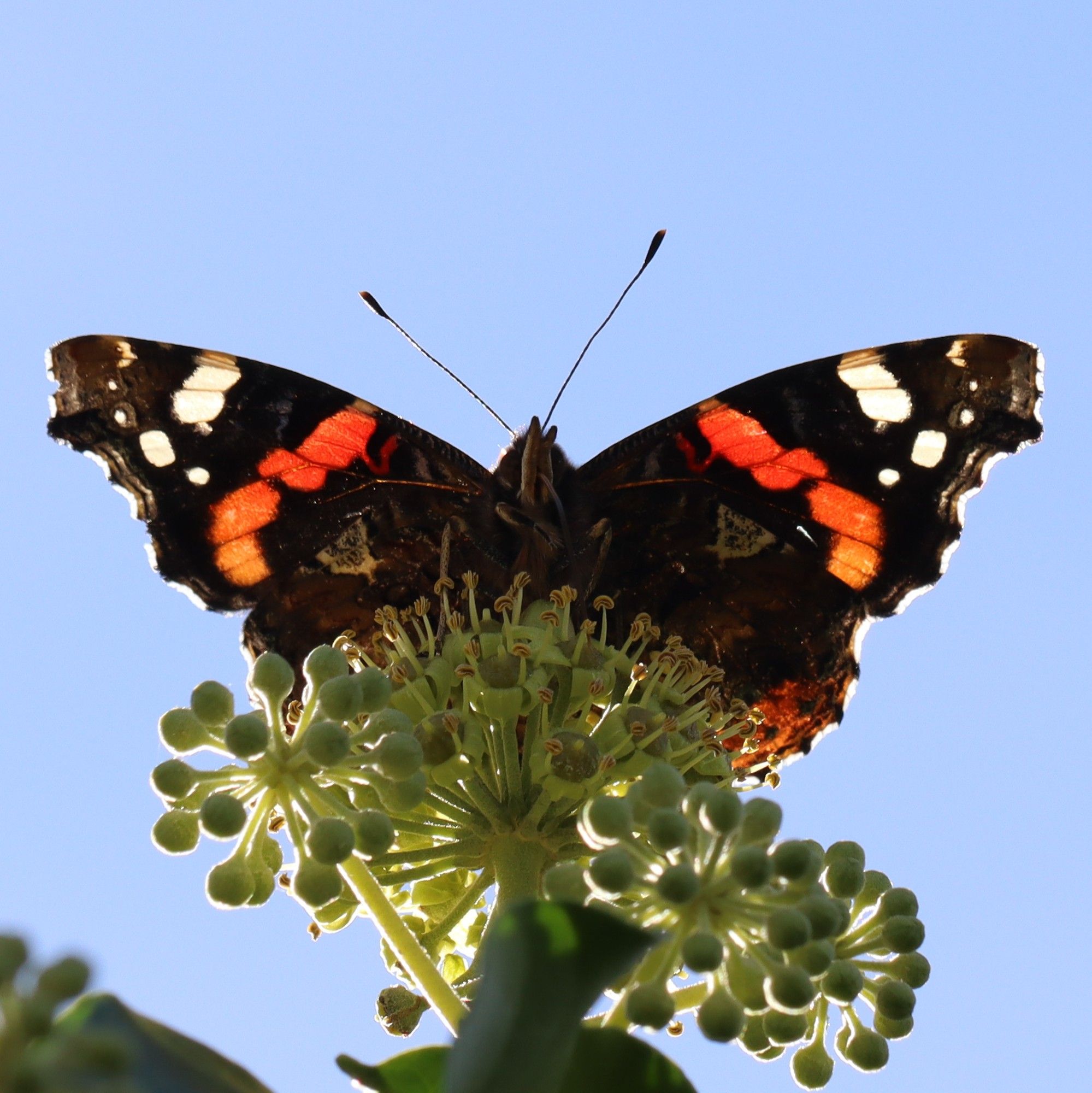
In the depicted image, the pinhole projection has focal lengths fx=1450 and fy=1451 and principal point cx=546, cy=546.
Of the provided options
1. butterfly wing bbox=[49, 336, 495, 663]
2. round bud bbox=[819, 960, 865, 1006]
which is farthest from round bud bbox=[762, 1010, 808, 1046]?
butterfly wing bbox=[49, 336, 495, 663]

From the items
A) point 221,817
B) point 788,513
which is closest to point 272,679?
point 221,817

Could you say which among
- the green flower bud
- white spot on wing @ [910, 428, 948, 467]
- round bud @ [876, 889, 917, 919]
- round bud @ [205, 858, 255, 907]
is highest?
white spot on wing @ [910, 428, 948, 467]

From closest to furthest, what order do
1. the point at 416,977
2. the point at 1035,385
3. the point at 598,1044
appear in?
the point at 598,1044 < the point at 416,977 < the point at 1035,385

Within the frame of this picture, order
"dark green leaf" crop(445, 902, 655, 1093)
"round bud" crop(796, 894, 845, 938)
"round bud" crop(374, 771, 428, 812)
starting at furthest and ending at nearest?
"round bud" crop(374, 771, 428, 812), "round bud" crop(796, 894, 845, 938), "dark green leaf" crop(445, 902, 655, 1093)

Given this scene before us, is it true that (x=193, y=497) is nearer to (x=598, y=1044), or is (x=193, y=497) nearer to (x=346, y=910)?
(x=346, y=910)

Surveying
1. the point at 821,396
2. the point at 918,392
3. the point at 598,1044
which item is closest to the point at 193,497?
the point at 821,396

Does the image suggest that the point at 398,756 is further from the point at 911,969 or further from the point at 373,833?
the point at 911,969

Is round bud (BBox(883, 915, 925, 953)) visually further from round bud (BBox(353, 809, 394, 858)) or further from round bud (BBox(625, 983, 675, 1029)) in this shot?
round bud (BBox(353, 809, 394, 858))
